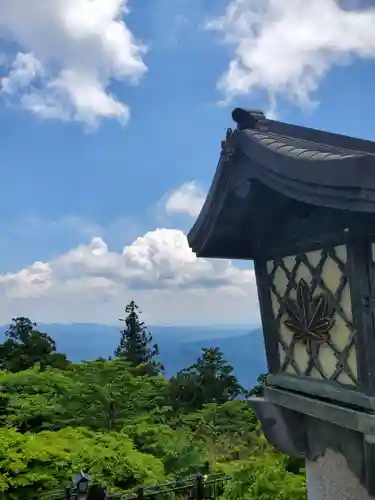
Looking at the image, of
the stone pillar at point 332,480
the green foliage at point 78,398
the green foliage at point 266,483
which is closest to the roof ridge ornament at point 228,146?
the stone pillar at point 332,480

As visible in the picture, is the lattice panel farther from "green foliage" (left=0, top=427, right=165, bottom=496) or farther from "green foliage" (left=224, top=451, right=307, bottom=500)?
"green foliage" (left=0, top=427, right=165, bottom=496)

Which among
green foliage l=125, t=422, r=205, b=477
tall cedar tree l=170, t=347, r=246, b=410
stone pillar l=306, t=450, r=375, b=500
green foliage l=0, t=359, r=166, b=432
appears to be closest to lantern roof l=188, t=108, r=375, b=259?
stone pillar l=306, t=450, r=375, b=500

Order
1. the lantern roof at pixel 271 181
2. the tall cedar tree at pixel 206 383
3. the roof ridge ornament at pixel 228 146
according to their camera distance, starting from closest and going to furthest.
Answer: the lantern roof at pixel 271 181 < the roof ridge ornament at pixel 228 146 < the tall cedar tree at pixel 206 383

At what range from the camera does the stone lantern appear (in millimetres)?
1972

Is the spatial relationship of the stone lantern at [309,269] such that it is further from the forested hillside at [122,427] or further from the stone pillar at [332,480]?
the forested hillside at [122,427]

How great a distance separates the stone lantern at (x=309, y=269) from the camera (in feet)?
6.47

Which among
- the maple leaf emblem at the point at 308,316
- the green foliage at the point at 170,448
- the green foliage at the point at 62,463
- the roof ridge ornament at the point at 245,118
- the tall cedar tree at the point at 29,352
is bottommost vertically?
the green foliage at the point at 170,448

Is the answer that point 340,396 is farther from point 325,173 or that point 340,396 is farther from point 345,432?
point 325,173

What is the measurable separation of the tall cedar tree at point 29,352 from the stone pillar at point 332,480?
12.1m

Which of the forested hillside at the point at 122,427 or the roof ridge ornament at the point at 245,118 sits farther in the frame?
the forested hillside at the point at 122,427

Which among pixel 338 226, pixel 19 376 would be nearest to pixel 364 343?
pixel 338 226

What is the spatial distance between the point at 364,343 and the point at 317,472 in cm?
101

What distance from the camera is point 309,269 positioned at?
230cm

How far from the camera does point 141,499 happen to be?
634 centimetres
